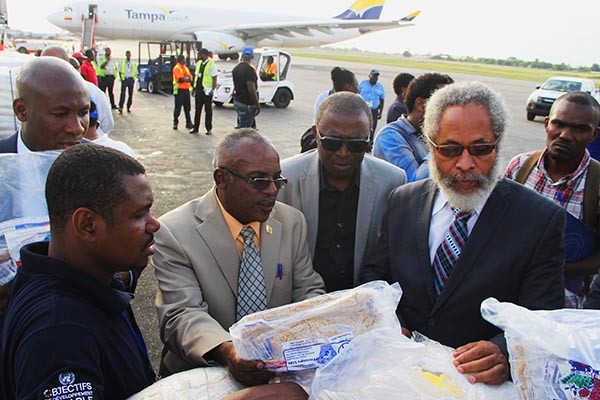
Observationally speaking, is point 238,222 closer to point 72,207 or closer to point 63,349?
point 72,207

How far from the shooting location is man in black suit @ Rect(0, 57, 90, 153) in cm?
234

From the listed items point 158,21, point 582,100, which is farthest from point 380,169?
point 158,21

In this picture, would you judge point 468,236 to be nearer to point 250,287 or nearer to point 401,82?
point 250,287

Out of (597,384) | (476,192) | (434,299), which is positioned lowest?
(434,299)

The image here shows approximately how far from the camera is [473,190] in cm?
196

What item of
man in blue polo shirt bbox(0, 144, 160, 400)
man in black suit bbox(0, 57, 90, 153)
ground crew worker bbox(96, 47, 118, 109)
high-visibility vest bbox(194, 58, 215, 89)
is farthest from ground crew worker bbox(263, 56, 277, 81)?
man in blue polo shirt bbox(0, 144, 160, 400)

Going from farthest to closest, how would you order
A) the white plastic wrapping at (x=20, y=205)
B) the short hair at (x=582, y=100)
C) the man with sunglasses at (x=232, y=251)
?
the short hair at (x=582, y=100) < the man with sunglasses at (x=232, y=251) < the white plastic wrapping at (x=20, y=205)

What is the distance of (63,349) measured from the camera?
4.03 ft

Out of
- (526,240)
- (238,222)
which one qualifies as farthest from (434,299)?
(238,222)

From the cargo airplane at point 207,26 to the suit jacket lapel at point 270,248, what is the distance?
1187 inches

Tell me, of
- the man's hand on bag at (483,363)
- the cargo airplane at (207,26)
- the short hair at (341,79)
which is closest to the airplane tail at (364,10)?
the cargo airplane at (207,26)

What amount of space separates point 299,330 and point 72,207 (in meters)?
0.78

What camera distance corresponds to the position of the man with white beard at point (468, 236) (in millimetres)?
1840

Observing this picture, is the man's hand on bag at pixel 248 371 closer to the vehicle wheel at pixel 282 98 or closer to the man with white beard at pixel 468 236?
the man with white beard at pixel 468 236
